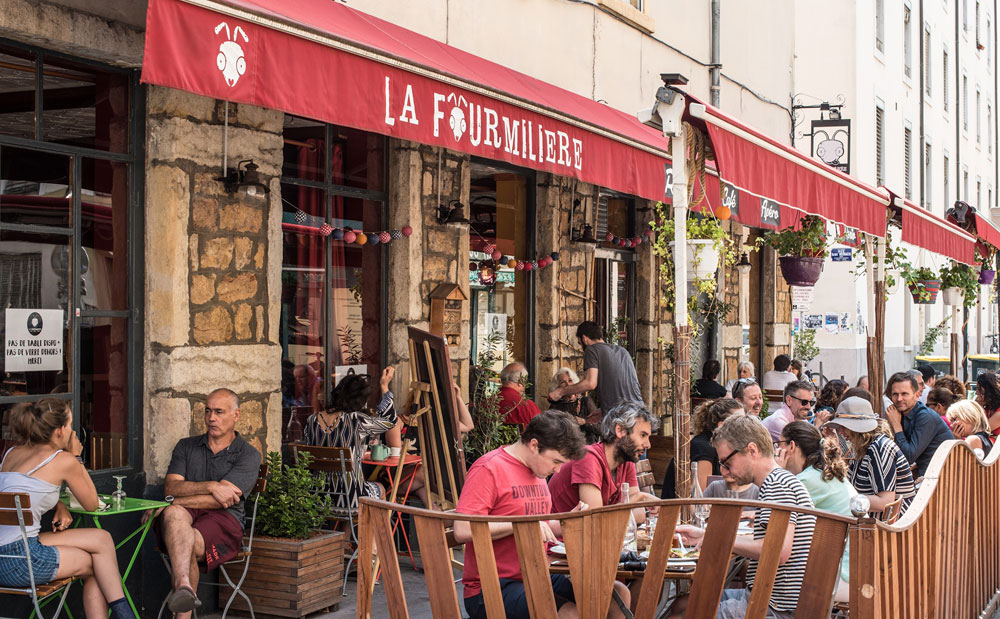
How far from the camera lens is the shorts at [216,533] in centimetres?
572

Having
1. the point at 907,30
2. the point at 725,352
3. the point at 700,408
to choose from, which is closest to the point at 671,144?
the point at 700,408

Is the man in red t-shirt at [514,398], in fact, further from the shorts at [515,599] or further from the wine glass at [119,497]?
the shorts at [515,599]

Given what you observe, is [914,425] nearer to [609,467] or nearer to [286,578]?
[609,467]

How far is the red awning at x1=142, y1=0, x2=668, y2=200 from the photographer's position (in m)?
4.25

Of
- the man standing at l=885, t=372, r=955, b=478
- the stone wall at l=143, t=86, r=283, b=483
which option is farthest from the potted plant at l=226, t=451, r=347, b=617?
the man standing at l=885, t=372, r=955, b=478

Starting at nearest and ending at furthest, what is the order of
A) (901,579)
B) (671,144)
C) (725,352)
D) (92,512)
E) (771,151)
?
(901,579)
(92,512)
(671,144)
(771,151)
(725,352)

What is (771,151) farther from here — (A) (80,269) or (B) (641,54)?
(B) (641,54)

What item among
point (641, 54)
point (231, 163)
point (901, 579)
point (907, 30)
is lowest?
point (901, 579)

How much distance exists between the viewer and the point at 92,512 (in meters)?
5.27

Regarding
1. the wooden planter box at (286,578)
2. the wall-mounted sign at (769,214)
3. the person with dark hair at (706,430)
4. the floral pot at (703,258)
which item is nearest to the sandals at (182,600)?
the wooden planter box at (286,578)

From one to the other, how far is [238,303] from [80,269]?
0.94m

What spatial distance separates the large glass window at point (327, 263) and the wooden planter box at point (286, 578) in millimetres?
1221

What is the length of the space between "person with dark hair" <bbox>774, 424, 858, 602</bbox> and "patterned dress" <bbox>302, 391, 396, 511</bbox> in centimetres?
277

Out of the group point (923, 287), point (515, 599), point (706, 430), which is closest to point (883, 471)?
point (706, 430)
